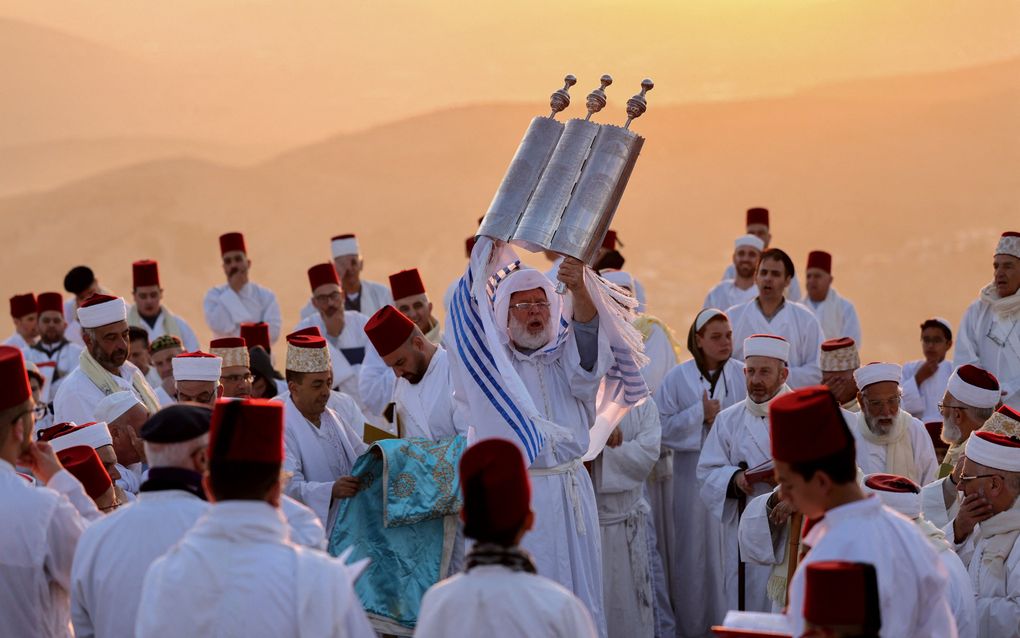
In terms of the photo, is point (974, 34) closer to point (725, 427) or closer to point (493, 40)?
point (493, 40)

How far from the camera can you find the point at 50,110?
92.2 ft

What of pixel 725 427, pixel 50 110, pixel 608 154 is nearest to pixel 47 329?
pixel 725 427

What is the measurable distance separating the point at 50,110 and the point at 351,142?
6.03 m

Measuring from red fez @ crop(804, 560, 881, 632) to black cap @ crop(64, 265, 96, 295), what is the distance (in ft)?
28.0

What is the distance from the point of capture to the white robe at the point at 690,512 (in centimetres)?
836

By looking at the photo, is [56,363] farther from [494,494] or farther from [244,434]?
[494,494]

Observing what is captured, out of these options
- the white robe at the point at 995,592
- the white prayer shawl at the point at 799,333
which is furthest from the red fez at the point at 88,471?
the white prayer shawl at the point at 799,333

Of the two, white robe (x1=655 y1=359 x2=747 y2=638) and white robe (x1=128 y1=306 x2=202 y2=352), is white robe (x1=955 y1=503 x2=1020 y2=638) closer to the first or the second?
white robe (x1=655 y1=359 x2=747 y2=638)

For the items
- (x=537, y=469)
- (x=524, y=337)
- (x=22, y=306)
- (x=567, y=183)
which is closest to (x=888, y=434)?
(x=537, y=469)

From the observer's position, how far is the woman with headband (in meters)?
8.36

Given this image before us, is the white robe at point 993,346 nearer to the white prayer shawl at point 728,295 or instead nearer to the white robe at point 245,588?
the white prayer shawl at point 728,295

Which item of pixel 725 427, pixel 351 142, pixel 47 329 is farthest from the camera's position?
pixel 351 142

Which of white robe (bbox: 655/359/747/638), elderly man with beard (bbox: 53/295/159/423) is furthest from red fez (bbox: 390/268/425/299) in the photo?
elderly man with beard (bbox: 53/295/159/423)

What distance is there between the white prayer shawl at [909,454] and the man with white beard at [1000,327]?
2269mm
